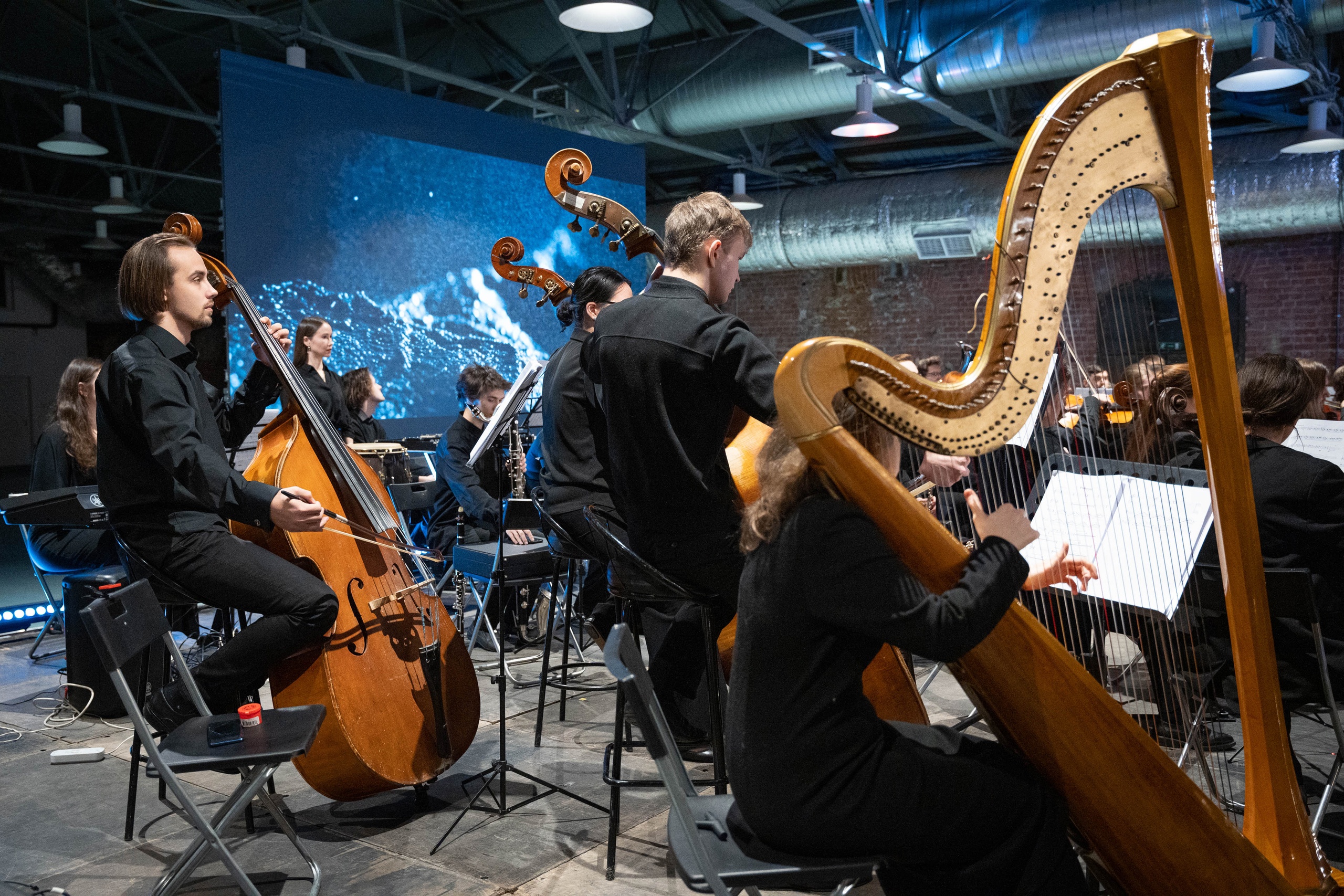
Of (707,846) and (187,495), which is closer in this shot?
(707,846)

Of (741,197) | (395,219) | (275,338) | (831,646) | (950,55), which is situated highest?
(950,55)

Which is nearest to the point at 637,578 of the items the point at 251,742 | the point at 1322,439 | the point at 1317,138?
the point at 251,742

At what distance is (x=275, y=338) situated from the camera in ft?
10.5

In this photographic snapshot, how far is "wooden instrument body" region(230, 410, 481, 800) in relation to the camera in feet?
9.39

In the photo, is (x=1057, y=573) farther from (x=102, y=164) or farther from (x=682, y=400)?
(x=102, y=164)

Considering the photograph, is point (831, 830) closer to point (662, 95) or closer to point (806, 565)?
point (806, 565)

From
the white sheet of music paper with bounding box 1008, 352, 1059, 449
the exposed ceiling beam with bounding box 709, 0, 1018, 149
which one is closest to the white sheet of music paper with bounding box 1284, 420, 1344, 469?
the white sheet of music paper with bounding box 1008, 352, 1059, 449

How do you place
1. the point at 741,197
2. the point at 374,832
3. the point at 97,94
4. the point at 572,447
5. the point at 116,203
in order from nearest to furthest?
the point at 374,832
the point at 572,447
the point at 97,94
the point at 741,197
the point at 116,203

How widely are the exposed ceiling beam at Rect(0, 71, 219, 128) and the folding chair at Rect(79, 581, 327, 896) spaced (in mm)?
7727

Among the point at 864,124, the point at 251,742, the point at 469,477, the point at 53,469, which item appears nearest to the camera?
the point at 251,742

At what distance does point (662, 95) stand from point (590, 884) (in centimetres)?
749

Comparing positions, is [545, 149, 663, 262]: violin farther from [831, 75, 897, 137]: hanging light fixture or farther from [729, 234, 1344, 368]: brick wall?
[729, 234, 1344, 368]: brick wall

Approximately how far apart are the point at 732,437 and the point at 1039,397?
1.64m

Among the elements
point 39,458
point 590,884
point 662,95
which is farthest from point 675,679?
point 662,95
